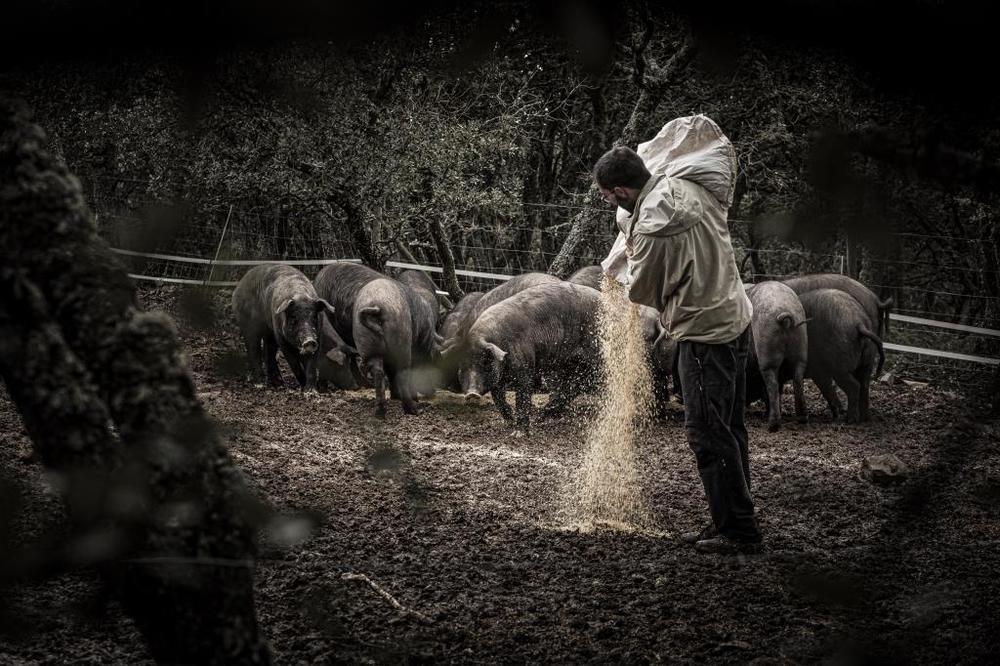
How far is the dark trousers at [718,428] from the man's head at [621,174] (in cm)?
74

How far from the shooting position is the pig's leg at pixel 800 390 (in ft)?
29.3

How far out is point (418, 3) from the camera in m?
0.72

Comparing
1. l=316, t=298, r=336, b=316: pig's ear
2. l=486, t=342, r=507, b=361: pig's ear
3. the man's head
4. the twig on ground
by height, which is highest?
the man's head

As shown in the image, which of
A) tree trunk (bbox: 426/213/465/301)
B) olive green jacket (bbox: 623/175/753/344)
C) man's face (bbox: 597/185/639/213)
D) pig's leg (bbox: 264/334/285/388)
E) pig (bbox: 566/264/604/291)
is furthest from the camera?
tree trunk (bbox: 426/213/465/301)

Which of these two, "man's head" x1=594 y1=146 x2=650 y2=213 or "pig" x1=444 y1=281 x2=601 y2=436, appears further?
"pig" x1=444 y1=281 x2=601 y2=436

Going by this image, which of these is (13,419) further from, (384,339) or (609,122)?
(609,122)

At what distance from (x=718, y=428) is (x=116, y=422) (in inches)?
135

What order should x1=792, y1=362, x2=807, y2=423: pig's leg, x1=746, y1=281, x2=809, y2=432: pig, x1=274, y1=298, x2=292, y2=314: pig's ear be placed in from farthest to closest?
1. x1=274, y1=298, x2=292, y2=314: pig's ear
2. x1=792, y1=362, x2=807, y2=423: pig's leg
3. x1=746, y1=281, x2=809, y2=432: pig

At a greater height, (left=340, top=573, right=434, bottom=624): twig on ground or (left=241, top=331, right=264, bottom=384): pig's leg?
(left=241, top=331, right=264, bottom=384): pig's leg

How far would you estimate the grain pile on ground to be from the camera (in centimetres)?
524

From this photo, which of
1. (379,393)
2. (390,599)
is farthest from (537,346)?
(390,599)

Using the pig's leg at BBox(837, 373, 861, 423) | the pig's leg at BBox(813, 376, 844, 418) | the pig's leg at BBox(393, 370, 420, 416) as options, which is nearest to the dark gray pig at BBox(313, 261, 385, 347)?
the pig's leg at BBox(393, 370, 420, 416)

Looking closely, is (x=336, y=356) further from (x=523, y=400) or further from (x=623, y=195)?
Result: (x=623, y=195)

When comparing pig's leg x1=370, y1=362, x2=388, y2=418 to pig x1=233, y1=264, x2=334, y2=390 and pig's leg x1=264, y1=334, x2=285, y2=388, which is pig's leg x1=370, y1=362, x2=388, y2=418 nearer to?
pig x1=233, y1=264, x2=334, y2=390
